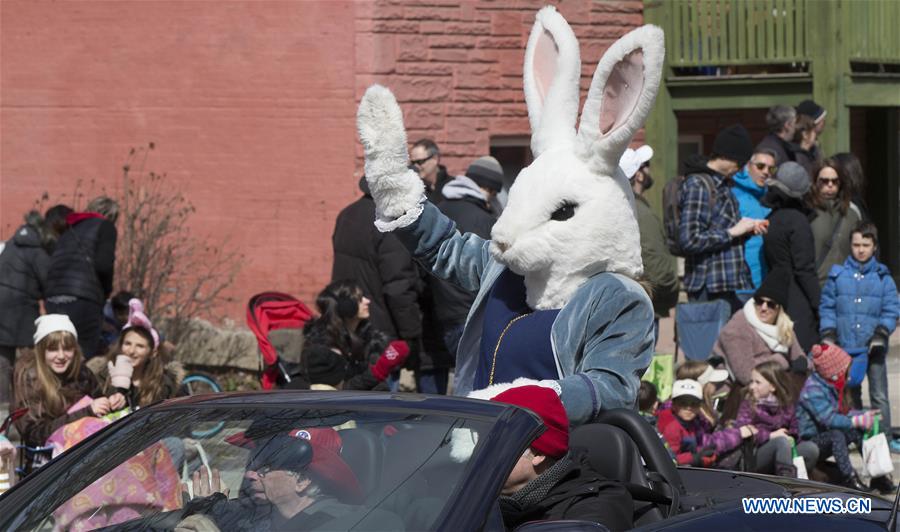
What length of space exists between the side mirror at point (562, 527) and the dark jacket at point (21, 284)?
258 inches

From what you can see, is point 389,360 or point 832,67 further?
point 832,67

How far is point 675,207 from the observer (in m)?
10.0

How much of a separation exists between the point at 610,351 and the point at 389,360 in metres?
3.81

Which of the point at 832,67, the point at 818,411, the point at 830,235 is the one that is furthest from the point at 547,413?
the point at 832,67

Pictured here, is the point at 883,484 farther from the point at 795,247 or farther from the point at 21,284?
the point at 21,284

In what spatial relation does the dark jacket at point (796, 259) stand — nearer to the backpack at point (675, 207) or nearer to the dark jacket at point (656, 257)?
the backpack at point (675, 207)

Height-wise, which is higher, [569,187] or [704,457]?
[569,187]

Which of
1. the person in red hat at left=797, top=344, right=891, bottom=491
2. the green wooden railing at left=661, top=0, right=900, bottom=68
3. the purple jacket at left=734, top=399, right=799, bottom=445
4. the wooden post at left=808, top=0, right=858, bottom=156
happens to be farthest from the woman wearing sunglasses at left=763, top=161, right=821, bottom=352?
the green wooden railing at left=661, top=0, right=900, bottom=68

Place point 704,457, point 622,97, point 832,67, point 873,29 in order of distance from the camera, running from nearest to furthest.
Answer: point 622,97 < point 704,457 < point 832,67 < point 873,29

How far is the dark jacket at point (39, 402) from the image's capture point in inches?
282

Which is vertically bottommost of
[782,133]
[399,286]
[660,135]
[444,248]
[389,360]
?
[389,360]

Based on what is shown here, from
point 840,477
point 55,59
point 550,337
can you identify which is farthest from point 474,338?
point 55,59

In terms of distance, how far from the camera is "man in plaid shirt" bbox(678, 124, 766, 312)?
31.3ft

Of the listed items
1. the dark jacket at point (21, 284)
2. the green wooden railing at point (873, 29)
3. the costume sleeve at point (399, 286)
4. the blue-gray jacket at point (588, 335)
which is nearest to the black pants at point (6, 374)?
the dark jacket at point (21, 284)
